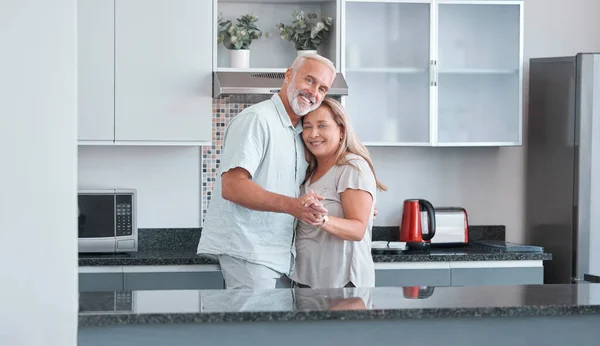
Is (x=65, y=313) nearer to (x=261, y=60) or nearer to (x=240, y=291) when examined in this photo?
(x=240, y=291)

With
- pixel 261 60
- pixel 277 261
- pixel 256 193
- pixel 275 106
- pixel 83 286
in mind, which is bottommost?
pixel 83 286

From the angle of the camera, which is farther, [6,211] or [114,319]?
[114,319]

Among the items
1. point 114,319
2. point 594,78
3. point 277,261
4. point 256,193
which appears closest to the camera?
point 114,319

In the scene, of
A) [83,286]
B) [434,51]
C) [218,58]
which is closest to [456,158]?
[434,51]

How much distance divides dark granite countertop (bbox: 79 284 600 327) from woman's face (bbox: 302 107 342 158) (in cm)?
79

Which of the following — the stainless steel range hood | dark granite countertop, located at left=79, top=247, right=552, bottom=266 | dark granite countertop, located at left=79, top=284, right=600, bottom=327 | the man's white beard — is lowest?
dark granite countertop, located at left=79, top=247, right=552, bottom=266

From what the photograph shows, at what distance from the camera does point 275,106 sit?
9.39 feet

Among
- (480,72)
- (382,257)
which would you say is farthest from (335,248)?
(480,72)

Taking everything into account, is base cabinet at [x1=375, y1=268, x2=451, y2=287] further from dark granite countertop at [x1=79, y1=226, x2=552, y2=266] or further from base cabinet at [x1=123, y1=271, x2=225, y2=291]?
base cabinet at [x1=123, y1=271, x2=225, y2=291]

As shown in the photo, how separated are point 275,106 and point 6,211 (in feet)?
4.92

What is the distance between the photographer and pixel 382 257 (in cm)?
399

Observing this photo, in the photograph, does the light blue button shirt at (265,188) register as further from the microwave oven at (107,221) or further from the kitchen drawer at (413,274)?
the microwave oven at (107,221)

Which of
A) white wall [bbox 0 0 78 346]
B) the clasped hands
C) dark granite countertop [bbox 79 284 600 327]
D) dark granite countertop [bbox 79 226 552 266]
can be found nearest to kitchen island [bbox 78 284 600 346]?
dark granite countertop [bbox 79 284 600 327]

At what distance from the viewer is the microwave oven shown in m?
4.08
